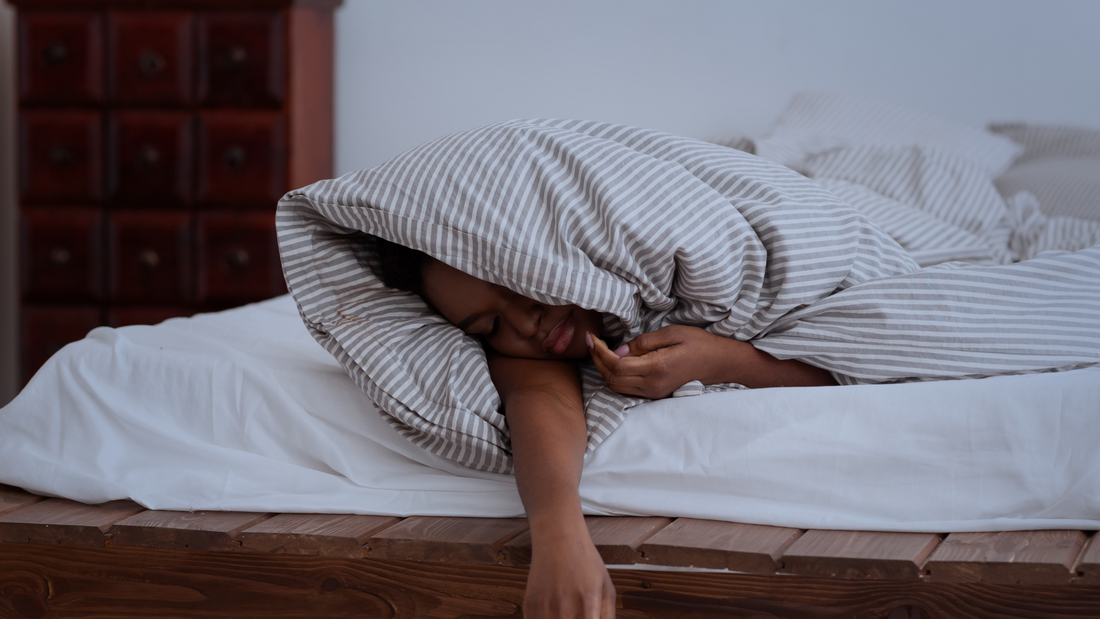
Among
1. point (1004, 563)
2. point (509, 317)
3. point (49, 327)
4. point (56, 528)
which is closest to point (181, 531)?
point (56, 528)

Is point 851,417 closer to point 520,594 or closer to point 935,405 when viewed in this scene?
point 935,405

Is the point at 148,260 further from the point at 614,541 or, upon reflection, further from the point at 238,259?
the point at 614,541

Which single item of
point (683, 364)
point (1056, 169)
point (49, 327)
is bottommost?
point (49, 327)

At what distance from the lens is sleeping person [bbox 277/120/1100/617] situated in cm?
70

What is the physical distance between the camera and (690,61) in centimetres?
203

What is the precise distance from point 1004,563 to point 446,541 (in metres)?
0.42

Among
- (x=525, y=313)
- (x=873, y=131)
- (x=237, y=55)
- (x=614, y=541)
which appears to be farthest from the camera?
(x=237, y=55)

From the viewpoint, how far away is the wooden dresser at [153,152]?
6.16 feet

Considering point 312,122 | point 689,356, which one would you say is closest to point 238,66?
point 312,122

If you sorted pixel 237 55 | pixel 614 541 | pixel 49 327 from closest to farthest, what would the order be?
pixel 614 541, pixel 237 55, pixel 49 327

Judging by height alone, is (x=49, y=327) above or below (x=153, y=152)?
below

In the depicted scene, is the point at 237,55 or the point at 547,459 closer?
the point at 547,459

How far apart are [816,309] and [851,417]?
11 cm

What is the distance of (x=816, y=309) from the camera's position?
756mm
